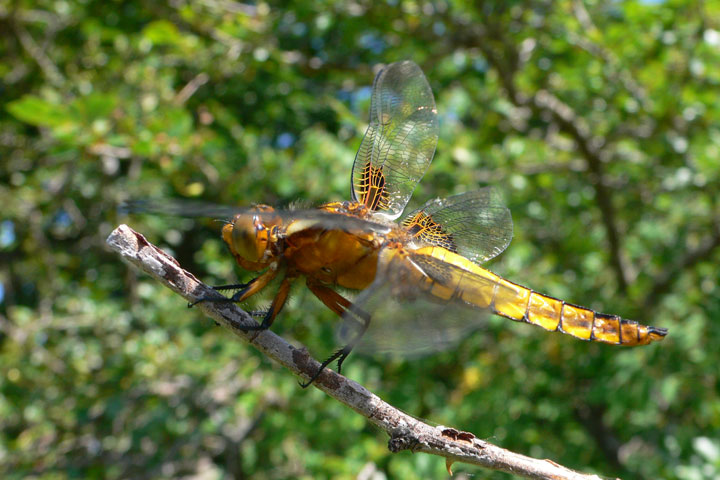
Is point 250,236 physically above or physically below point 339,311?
above

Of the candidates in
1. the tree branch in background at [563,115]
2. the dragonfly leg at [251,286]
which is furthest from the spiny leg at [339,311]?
the tree branch in background at [563,115]

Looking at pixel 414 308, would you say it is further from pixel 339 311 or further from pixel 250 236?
pixel 250 236

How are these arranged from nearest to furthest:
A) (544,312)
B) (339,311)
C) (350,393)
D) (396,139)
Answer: (350,393) → (339,311) → (544,312) → (396,139)

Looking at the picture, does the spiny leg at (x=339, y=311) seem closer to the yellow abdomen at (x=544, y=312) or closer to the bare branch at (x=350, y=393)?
the bare branch at (x=350, y=393)

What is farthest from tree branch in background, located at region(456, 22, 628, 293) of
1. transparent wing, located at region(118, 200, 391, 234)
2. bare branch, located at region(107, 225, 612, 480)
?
bare branch, located at region(107, 225, 612, 480)

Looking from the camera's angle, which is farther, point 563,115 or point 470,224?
point 563,115

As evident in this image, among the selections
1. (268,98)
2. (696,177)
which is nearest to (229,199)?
(268,98)

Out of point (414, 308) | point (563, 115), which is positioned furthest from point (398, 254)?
point (563, 115)
